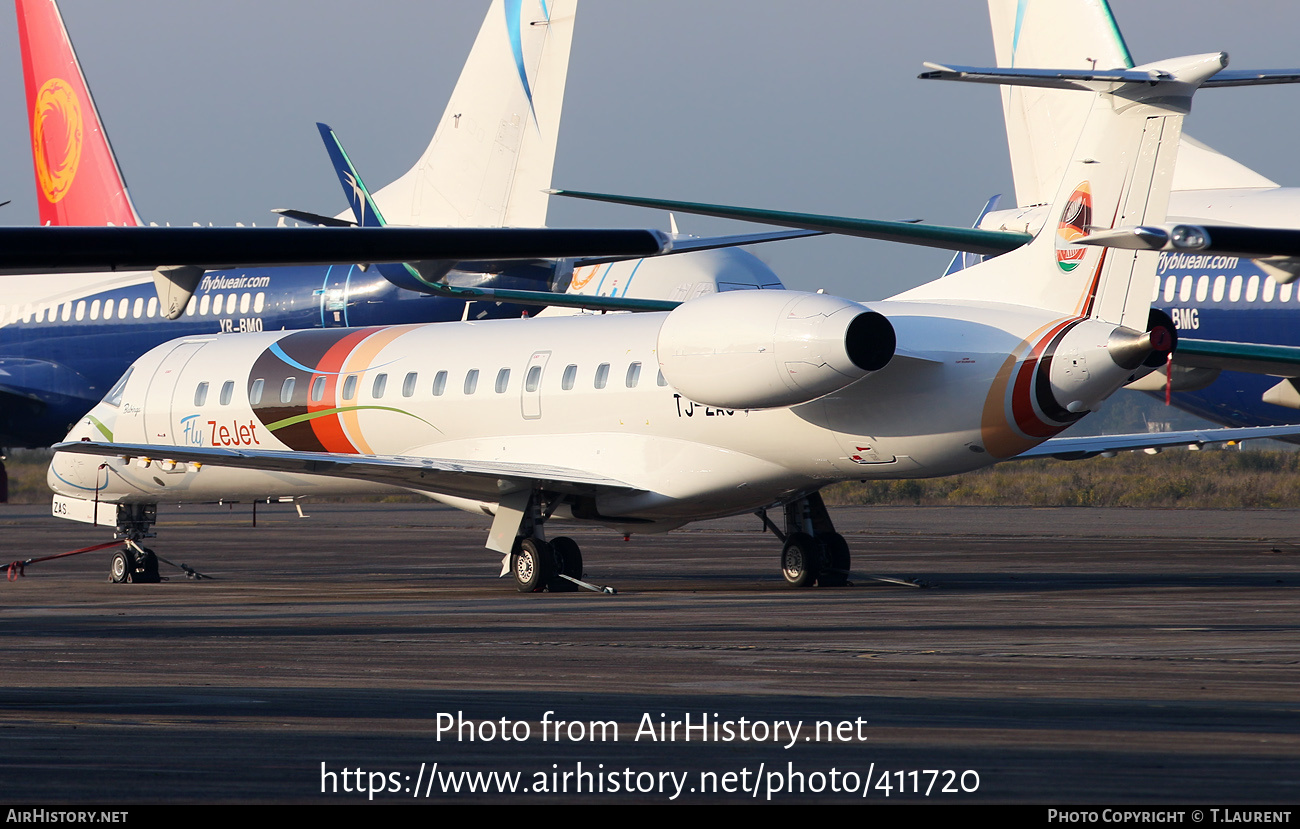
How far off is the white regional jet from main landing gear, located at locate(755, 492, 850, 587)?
3 cm

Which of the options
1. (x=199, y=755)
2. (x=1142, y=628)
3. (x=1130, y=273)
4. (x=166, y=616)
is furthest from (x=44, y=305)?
(x=199, y=755)

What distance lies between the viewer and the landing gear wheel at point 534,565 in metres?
19.9

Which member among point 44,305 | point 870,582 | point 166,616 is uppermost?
point 44,305

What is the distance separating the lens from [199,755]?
797 cm

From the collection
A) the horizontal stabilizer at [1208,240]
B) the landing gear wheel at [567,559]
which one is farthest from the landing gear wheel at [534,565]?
the horizontal stabilizer at [1208,240]

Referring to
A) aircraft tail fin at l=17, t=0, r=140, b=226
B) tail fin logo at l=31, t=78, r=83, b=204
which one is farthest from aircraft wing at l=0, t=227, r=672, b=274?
tail fin logo at l=31, t=78, r=83, b=204

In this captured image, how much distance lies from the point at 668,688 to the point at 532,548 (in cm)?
965

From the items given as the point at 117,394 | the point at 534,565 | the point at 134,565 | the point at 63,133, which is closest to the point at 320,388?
the point at 134,565

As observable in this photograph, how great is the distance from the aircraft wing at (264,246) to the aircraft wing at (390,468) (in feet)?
39.8

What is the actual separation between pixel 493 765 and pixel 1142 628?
25.8 ft

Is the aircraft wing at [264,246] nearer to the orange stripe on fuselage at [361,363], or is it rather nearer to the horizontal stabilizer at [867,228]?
the horizontal stabilizer at [867,228]

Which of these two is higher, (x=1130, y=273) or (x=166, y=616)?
(x=1130, y=273)
